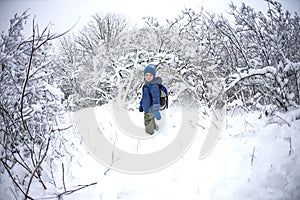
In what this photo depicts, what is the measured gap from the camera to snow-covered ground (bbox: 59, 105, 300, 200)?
5.77ft

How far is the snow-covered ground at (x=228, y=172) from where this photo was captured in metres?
1.76

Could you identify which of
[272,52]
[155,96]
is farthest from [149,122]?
[272,52]

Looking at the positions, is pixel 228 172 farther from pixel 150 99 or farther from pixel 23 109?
pixel 23 109

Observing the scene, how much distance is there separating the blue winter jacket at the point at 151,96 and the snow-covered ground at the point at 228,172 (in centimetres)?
119

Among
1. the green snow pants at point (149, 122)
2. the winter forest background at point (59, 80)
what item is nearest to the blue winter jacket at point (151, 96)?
the green snow pants at point (149, 122)

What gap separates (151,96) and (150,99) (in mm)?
61

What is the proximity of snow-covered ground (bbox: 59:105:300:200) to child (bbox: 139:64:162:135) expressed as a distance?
1195mm

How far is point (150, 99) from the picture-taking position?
3695mm

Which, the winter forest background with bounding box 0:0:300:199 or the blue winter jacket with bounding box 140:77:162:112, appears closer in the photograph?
the winter forest background with bounding box 0:0:300:199

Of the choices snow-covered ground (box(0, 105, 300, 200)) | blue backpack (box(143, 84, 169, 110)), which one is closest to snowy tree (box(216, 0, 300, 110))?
snow-covered ground (box(0, 105, 300, 200))

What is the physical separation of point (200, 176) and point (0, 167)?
215cm

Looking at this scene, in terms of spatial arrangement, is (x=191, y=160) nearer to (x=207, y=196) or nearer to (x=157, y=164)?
(x=157, y=164)

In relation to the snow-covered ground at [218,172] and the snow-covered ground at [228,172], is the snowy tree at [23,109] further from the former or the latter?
the snow-covered ground at [228,172]

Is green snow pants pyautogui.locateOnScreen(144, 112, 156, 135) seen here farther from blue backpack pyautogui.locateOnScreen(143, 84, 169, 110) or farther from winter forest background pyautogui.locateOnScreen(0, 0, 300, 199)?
winter forest background pyautogui.locateOnScreen(0, 0, 300, 199)
